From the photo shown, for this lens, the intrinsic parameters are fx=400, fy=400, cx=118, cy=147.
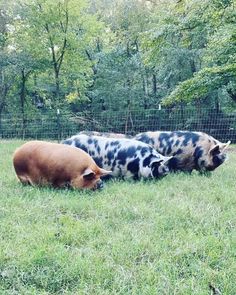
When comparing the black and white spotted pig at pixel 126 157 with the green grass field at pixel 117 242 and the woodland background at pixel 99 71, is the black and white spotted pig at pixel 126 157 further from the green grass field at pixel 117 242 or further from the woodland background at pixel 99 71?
the woodland background at pixel 99 71

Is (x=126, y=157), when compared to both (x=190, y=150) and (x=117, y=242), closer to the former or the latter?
(x=190, y=150)

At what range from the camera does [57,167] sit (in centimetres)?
399

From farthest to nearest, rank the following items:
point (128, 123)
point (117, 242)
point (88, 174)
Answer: point (128, 123)
point (88, 174)
point (117, 242)

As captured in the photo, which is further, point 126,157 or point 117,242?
point 126,157

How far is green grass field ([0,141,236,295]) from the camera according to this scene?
78.0 inches

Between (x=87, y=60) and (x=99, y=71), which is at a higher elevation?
(x=87, y=60)

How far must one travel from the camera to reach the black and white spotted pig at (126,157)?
15.7 ft

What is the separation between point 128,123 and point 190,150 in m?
9.28

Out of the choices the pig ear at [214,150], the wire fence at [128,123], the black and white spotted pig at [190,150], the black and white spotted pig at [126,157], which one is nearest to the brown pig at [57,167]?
the black and white spotted pig at [126,157]

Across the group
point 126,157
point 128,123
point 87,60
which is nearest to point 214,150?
point 126,157

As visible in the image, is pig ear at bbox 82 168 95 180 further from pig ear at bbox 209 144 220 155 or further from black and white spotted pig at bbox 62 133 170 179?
pig ear at bbox 209 144 220 155

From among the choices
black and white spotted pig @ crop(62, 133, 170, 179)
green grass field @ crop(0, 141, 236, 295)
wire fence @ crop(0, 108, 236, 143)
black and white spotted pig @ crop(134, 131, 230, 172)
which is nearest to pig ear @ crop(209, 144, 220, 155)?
black and white spotted pig @ crop(134, 131, 230, 172)

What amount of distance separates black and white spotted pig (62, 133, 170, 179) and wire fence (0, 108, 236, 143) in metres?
8.46

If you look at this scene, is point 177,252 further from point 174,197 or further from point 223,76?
point 223,76
